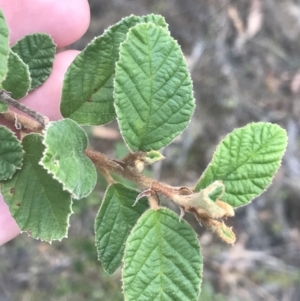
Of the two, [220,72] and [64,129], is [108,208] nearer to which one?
[64,129]

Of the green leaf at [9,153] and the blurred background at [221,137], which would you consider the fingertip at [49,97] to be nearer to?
the green leaf at [9,153]

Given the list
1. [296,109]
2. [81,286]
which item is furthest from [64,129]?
[296,109]

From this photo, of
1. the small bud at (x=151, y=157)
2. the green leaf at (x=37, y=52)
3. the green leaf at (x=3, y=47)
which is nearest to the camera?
the green leaf at (x=3, y=47)

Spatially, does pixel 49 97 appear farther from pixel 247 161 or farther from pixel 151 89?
pixel 247 161

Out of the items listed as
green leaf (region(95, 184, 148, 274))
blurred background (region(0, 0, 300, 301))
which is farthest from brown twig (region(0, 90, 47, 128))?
blurred background (region(0, 0, 300, 301))

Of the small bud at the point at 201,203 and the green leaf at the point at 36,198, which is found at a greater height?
the green leaf at the point at 36,198

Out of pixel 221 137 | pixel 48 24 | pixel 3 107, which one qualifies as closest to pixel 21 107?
pixel 3 107

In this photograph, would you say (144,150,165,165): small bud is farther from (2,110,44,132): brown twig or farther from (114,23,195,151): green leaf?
(2,110,44,132): brown twig

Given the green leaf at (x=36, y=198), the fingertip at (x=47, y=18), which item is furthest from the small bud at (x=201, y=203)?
the fingertip at (x=47, y=18)
